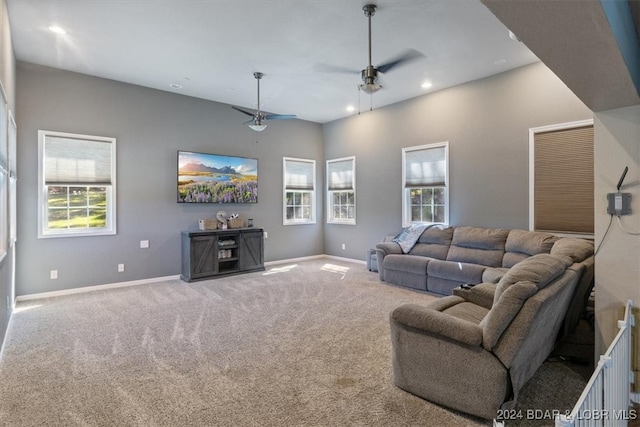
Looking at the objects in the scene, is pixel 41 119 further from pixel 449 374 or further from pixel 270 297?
pixel 449 374

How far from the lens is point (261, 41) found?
425 cm

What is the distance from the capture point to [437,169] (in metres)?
6.13

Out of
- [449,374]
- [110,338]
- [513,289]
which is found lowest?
[110,338]

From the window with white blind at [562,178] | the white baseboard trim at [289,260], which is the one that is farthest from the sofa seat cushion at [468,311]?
the white baseboard trim at [289,260]

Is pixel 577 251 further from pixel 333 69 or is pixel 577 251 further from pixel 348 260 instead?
pixel 348 260

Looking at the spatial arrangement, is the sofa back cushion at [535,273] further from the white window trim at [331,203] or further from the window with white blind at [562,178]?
the white window trim at [331,203]

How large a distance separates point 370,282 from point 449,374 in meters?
3.61

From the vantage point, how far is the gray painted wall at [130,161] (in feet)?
15.9

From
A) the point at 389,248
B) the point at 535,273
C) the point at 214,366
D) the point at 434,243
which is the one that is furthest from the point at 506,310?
the point at 389,248

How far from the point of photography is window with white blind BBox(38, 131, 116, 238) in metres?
4.97

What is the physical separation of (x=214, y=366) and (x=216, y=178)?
14.7 feet

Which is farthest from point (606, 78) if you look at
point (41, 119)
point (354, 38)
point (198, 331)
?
point (41, 119)

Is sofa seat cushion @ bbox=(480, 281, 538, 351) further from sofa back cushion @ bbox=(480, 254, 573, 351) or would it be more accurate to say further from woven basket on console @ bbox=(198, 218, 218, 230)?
woven basket on console @ bbox=(198, 218, 218, 230)

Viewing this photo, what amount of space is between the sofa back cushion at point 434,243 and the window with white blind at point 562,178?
4.08 ft
